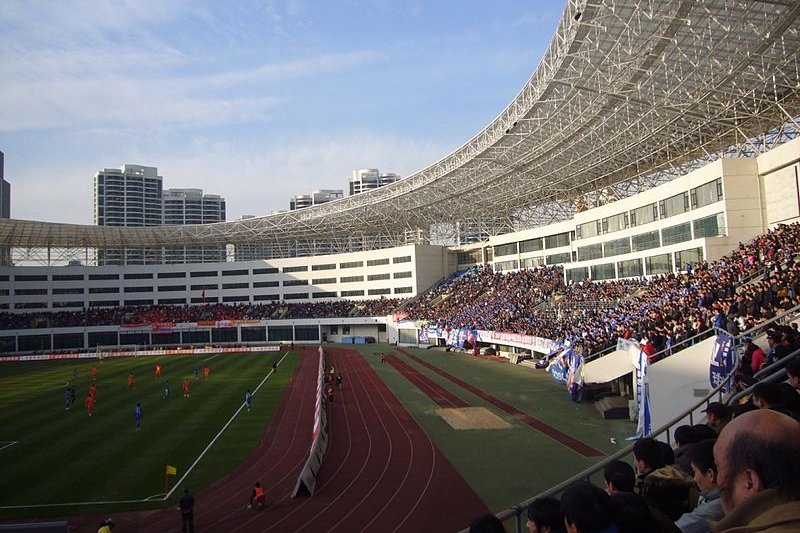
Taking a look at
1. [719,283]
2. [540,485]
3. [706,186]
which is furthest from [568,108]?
[540,485]

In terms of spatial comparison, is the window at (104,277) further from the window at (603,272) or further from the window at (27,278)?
the window at (603,272)

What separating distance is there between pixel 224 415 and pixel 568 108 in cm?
3042

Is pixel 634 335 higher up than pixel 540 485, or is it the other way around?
pixel 634 335

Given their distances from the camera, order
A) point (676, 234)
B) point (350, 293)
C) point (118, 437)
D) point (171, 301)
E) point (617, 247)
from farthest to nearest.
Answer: point (171, 301) → point (350, 293) → point (617, 247) → point (676, 234) → point (118, 437)

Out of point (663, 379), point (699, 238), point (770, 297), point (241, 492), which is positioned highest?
point (699, 238)

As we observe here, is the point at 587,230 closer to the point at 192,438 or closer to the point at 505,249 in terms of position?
the point at 505,249

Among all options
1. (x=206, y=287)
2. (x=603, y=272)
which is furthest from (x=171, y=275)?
(x=603, y=272)

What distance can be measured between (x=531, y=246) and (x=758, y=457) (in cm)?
6257

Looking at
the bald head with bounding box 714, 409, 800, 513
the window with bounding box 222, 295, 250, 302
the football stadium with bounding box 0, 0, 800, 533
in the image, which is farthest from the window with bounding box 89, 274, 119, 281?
the bald head with bounding box 714, 409, 800, 513

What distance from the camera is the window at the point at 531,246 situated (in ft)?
203

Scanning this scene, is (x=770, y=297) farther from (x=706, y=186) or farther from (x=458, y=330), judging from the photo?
(x=458, y=330)

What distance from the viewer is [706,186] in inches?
1296

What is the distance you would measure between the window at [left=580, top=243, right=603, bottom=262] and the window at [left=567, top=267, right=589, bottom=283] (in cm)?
97

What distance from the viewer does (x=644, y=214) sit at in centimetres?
3984
